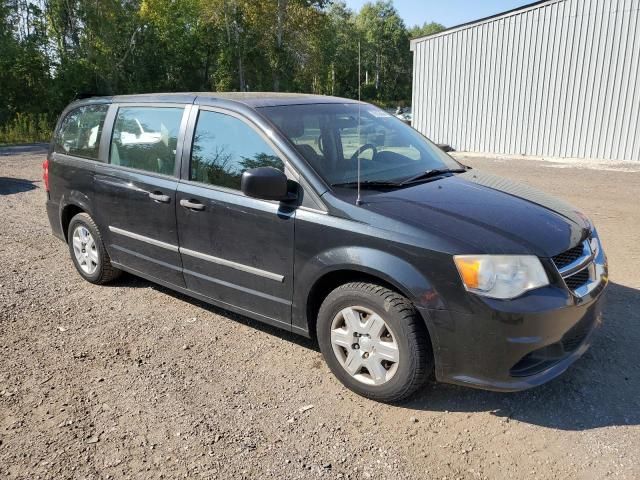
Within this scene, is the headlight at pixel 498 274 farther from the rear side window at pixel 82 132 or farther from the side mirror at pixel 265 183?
the rear side window at pixel 82 132

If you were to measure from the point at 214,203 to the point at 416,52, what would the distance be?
643 inches

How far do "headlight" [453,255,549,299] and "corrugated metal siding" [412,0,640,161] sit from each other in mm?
13381

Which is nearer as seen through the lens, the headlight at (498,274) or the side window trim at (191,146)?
the headlight at (498,274)

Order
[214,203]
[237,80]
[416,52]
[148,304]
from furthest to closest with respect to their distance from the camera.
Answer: [237,80], [416,52], [148,304], [214,203]

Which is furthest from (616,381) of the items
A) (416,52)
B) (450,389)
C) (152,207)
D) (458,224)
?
(416,52)

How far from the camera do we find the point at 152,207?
4180mm

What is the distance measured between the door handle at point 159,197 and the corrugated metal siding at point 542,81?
1367cm

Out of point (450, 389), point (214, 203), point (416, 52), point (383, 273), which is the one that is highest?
point (416, 52)

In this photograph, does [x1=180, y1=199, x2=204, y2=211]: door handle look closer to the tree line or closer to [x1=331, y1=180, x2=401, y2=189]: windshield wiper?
[x1=331, y1=180, x2=401, y2=189]: windshield wiper

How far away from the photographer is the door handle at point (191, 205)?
3.80m

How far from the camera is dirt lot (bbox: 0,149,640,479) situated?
2656 mm

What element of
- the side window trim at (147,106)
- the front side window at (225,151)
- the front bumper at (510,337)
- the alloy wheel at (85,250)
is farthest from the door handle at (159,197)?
the front bumper at (510,337)

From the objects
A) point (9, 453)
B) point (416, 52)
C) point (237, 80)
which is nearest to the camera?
point (9, 453)

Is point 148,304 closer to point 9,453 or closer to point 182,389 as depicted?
point 182,389
